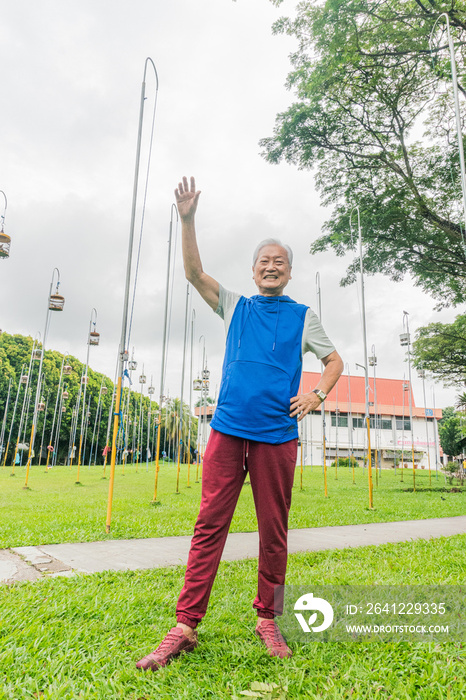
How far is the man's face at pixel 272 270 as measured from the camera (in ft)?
8.00

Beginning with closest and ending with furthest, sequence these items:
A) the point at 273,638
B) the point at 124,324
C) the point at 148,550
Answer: the point at 273,638 → the point at 148,550 → the point at 124,324

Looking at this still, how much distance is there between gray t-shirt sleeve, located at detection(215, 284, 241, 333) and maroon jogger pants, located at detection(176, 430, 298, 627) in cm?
64

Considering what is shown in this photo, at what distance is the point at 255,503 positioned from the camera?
6.90 feet

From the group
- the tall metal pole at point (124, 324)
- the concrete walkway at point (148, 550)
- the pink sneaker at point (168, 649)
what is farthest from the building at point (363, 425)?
the pink sneaker at point (168, 649)

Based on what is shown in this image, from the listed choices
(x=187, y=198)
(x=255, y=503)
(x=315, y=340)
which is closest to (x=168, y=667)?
(x=255, y=503)

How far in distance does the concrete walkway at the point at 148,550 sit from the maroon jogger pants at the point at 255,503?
1645 millimetres

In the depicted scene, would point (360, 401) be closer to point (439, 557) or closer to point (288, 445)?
point (439, 557)

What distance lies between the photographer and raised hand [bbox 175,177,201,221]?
7.39ft

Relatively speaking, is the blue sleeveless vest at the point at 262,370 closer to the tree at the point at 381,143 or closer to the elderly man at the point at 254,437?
the elderly man at the point at 254,437

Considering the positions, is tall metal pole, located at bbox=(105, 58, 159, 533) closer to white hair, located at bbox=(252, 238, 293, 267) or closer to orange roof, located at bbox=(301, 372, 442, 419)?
white hair, located at bbox=(252, 238, 293, 267)

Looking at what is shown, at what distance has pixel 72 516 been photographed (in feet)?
19.9

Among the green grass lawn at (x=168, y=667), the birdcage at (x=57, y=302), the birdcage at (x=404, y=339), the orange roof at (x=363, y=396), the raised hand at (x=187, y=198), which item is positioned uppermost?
the orange roof at (x=363, y=396)

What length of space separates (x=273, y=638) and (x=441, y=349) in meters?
17.0

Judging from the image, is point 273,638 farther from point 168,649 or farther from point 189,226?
point 189,226
